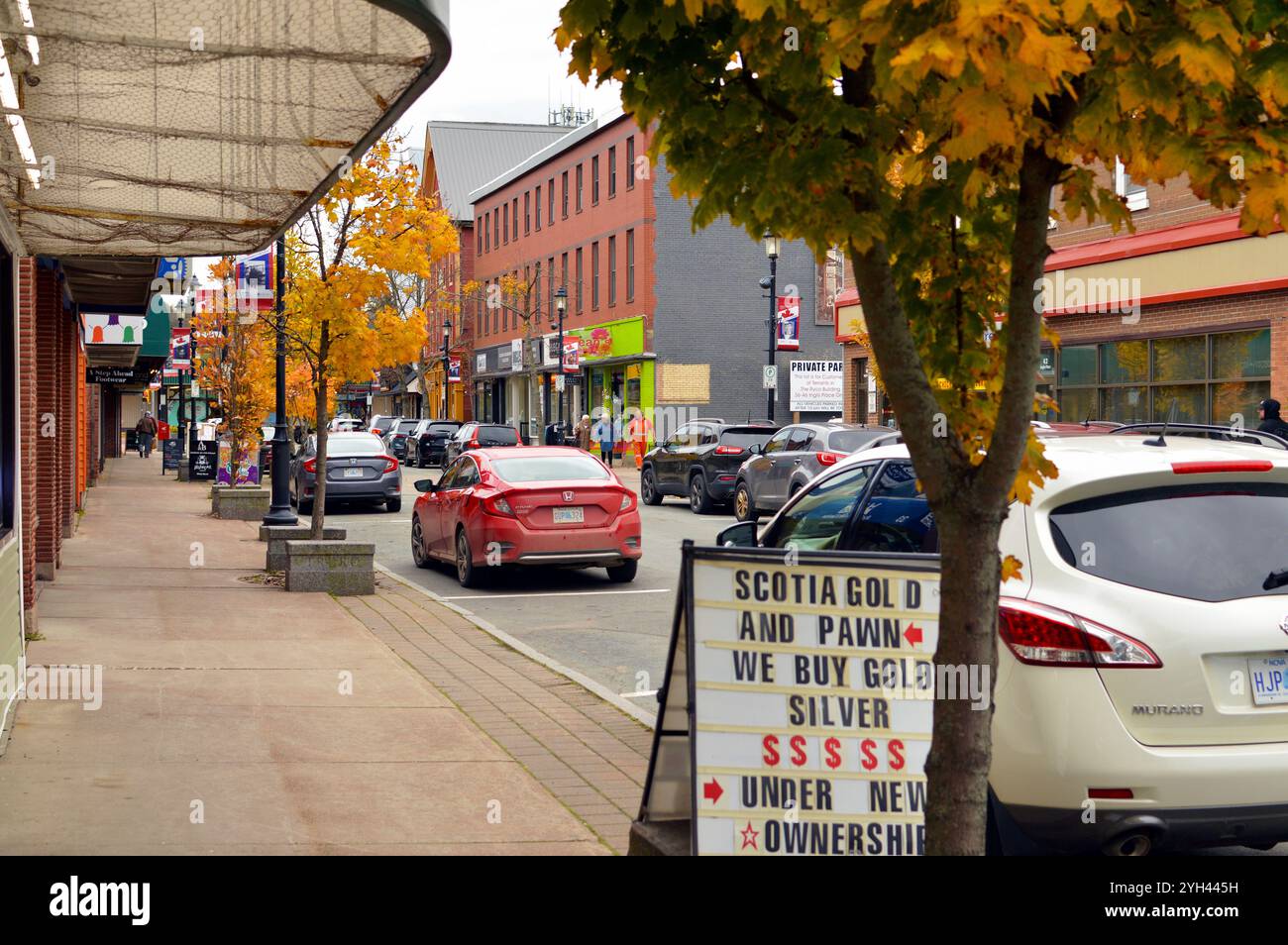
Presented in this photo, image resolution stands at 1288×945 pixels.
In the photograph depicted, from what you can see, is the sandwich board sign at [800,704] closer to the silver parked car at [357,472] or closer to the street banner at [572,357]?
the silver parked car at [357,472]

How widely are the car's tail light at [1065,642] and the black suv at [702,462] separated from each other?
21713 mm

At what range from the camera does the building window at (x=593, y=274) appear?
Answer: 57562 mm

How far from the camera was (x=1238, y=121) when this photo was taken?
11.2 feet

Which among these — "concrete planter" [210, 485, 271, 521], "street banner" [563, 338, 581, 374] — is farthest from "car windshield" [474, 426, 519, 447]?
"concrete planter" [210, 485, 271, 521]

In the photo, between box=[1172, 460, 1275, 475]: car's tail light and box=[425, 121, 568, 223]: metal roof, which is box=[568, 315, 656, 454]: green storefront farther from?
box=[1172, 460, 1275, 475]: car's tail light

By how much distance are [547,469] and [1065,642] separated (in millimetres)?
11241

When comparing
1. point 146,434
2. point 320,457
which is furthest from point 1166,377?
point 146,434

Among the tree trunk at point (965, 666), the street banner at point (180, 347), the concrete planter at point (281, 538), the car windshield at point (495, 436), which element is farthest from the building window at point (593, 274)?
the tree trunk at point (965, 666)

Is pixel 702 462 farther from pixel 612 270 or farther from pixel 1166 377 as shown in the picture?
pixel 612 270

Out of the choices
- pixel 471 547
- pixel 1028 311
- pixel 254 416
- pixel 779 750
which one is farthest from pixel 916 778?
pixel 254 416

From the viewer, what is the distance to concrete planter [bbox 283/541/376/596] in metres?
14.6

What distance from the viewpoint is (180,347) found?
4572cm
